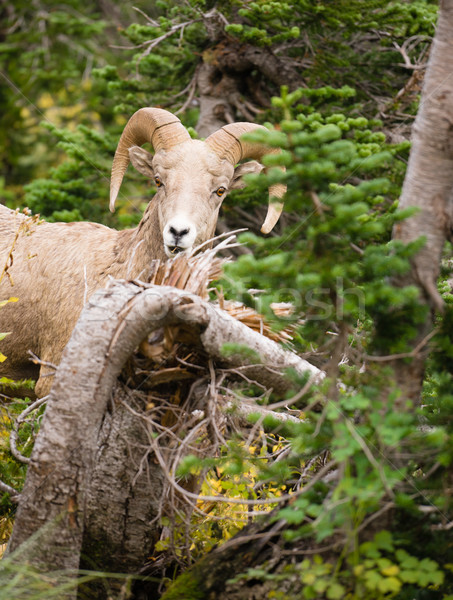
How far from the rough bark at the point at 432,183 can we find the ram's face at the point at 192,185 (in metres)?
2.41

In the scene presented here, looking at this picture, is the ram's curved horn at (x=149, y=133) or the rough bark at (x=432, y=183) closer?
the rough bark at (x=432, y=183)

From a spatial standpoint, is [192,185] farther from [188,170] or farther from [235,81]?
[235,81]

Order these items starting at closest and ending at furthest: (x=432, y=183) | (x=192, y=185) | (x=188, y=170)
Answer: (x=432, y=183)
(x=192, y=185)
(x=188, y=170)

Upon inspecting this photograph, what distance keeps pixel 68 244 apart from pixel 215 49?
3.34 meters

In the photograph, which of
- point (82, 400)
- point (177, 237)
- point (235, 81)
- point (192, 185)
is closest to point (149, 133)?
point (192, 185)

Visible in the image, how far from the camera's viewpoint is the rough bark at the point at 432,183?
261 centimetres

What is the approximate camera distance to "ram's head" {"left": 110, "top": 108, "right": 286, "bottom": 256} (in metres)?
5.10

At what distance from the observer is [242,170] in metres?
6.05

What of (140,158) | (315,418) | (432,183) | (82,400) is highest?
(432,183)

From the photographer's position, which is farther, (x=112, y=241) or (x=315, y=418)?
(x=112, y=241)

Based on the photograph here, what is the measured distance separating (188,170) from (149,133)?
0.69m

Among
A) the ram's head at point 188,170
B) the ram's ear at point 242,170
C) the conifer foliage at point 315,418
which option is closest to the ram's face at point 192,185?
the ram's head at point 188,170

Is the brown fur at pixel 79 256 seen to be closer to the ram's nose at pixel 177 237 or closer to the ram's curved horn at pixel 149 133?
the ram's curved horn at pixel 149 133

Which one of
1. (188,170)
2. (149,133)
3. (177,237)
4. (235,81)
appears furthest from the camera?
(235,81)
